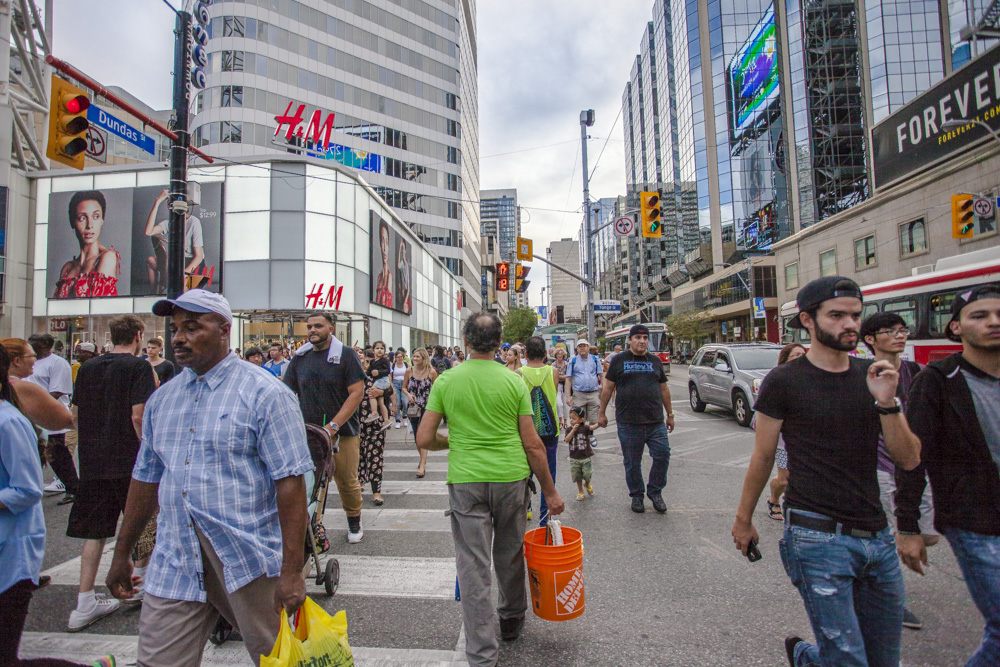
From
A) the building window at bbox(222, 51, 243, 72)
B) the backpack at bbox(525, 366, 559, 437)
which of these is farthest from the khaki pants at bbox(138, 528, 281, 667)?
the building window at bbox(222, 51, 243, 72)

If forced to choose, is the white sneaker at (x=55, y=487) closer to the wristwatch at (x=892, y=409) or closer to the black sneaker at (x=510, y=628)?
the black sneaker at (x=510, y=628)

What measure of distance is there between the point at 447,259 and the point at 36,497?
51.3 m

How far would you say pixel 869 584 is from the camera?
2107mm

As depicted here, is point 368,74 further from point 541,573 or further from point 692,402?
point 541,573

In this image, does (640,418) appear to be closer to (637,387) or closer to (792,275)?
(637,387)

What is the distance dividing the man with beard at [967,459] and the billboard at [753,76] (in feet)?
228

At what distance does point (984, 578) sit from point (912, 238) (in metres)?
31.9

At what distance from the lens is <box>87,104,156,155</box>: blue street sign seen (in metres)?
7.10

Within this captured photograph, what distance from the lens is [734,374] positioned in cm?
1177

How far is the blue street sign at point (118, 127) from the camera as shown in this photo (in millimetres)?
7102

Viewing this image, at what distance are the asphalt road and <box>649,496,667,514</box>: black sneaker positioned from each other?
70 millimetres

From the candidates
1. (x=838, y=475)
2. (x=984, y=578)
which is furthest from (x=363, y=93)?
(x=984, y=578)

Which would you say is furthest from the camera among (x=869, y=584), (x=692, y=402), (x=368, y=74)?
(x=368, y=74)

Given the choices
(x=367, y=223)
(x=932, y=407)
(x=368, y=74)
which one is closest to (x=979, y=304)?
(x=932, y=407)
